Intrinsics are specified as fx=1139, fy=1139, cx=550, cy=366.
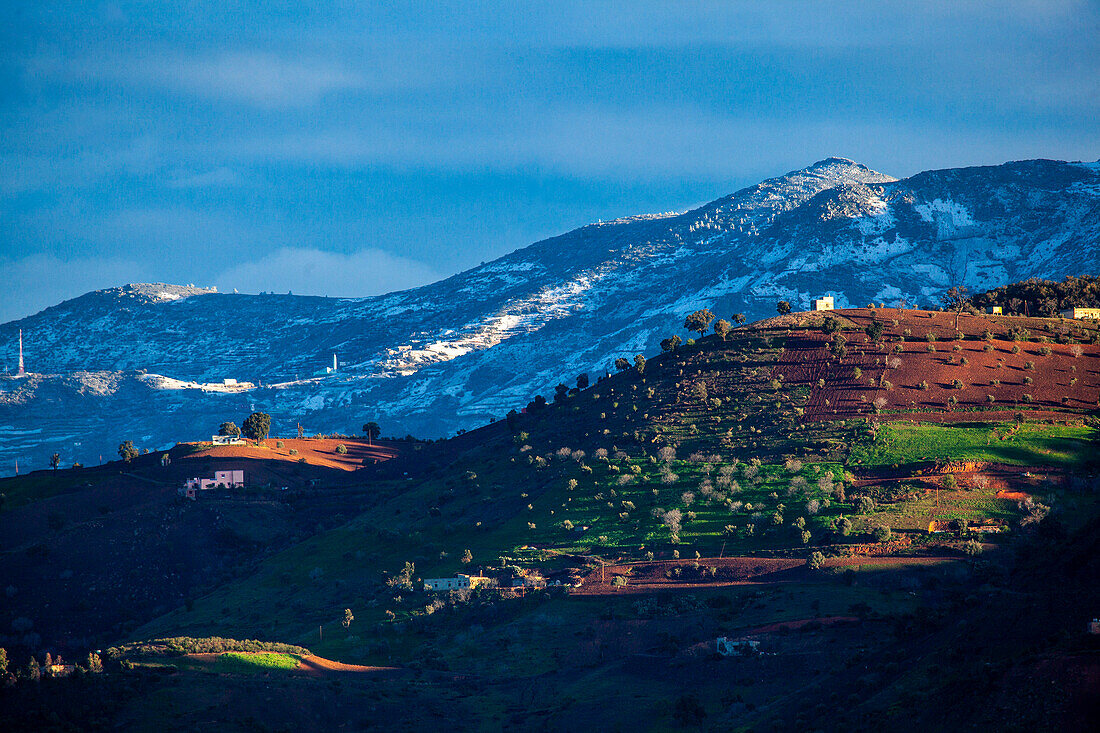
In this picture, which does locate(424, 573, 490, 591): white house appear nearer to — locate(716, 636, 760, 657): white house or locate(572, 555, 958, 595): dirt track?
locate(572, 555, 958, 595): dirt track

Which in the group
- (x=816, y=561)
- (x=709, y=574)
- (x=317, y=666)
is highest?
(x=816, y=561)

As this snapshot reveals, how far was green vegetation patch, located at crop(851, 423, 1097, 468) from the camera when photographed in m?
82.0

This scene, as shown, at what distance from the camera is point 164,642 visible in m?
68.5

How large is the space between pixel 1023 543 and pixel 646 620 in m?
22.9

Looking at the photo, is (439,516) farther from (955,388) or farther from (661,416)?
(955,388)

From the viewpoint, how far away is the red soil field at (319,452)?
4894 inches

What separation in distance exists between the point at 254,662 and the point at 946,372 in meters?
62.5

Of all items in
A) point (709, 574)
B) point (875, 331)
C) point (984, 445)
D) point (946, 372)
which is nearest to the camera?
point (709, 574)

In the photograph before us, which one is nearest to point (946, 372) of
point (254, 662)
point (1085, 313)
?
point (1085, 313)

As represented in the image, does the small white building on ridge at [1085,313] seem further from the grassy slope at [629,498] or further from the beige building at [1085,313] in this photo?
the grassy slope at [629,498]

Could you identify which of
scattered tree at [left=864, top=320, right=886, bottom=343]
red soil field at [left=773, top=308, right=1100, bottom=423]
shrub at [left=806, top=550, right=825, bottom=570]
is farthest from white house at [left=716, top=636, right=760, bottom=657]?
scattered tree at [left=864, top=320, right=886, bottom=343]

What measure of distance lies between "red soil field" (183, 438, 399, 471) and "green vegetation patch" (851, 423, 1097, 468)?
211ft

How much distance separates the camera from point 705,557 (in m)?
75.8

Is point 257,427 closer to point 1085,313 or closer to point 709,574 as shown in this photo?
point 709,574
